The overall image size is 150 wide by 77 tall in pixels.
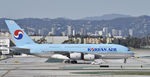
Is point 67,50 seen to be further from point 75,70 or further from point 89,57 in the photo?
point 75,70

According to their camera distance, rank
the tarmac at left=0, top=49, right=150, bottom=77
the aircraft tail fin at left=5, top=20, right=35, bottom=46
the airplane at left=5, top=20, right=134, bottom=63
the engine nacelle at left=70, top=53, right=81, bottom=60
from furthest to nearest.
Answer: the airplane at left=5, top=20, right=134, bottom=63, the aircraft tail fin at left=5, top=20, right=35, bottom=46, the engine nacelle at left=70, top=53, right=81, bottom=60, the tarmac at left=0, top=49, right=150, bottom=77

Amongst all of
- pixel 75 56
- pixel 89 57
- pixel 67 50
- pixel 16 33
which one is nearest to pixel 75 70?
pixel 89 57

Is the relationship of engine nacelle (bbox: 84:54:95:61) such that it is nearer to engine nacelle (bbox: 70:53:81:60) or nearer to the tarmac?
engine nacelle (bbox: 70:53:81:60)

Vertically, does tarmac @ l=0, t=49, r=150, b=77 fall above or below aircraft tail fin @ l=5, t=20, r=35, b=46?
below

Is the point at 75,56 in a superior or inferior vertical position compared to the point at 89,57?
superior

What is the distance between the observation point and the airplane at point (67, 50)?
74812 millimetres

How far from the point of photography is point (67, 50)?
76188mm

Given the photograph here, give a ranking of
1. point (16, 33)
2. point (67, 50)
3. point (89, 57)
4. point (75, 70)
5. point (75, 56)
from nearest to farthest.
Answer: point (75, 70), point (89, 57), point (75, 56), point (16, 33), point (67, 50)

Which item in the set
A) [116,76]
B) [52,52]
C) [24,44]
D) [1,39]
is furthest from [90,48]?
[1,39]

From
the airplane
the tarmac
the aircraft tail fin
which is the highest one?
the aircraft tail fin

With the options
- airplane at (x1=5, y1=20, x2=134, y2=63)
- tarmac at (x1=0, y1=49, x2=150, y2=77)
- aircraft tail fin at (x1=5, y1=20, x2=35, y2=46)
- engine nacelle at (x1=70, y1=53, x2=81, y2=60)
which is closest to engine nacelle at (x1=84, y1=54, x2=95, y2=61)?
airplane at (x1=5, y1=20, x2=134, y2=63)

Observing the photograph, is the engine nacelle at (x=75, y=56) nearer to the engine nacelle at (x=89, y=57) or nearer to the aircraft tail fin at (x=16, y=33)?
the engine nacelle at (x=89, y=57)

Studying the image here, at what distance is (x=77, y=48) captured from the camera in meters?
76.3

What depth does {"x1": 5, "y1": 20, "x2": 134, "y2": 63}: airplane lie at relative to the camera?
74812 millimetres
